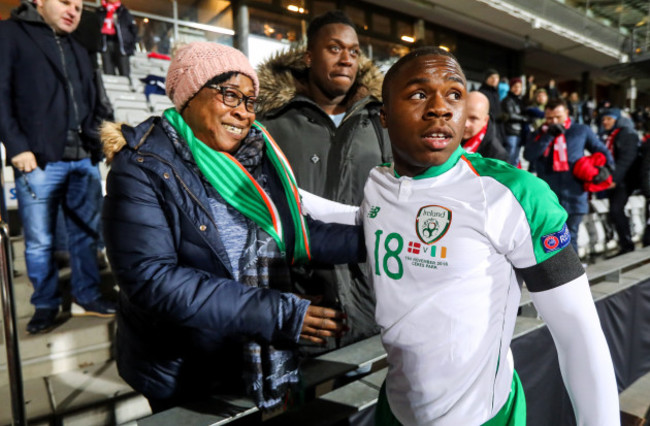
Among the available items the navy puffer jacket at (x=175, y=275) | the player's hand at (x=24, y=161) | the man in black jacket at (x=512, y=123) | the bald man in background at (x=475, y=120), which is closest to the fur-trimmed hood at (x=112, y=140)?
the navy puffer jacket at (x=175, y=275)

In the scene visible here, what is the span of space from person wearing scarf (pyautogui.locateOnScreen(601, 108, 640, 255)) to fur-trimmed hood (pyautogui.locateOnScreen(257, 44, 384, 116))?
458 cm

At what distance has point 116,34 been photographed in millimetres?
7164

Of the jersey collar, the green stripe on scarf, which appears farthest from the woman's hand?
the jersey collar

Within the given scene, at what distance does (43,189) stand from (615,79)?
2803cm

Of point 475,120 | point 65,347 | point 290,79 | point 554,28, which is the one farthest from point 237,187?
point 554,28

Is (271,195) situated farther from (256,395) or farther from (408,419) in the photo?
(408,419)

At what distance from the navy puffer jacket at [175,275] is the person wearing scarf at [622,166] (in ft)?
17.2

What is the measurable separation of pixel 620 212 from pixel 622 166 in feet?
2.18

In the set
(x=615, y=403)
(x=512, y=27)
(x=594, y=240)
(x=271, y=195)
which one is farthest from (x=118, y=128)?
(x=512, y=27)

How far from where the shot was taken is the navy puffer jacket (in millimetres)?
934

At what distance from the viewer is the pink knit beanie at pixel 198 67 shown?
42.9 inches

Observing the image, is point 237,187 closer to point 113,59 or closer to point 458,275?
point 458,275

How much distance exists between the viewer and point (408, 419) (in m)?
0.96

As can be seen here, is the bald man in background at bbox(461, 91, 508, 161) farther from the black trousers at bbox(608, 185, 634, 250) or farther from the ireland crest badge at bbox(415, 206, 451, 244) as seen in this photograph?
the black trousers at bbox(608, 185, 634, 250)
